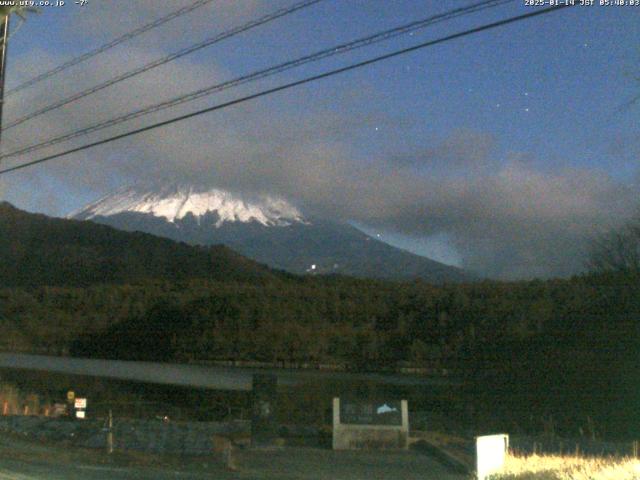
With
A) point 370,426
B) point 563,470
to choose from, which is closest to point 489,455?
point 563,470

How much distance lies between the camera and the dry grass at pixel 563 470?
36.3 feet

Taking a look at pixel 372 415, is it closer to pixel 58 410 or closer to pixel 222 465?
pixel 222 465

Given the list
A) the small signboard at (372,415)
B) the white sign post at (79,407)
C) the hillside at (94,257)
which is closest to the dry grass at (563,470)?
the small signboard at (372,415)

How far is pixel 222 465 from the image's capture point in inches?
656

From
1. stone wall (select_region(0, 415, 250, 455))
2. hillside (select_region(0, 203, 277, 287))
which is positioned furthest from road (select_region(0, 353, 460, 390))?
hillside (select_region(0, 203, 277, 287))

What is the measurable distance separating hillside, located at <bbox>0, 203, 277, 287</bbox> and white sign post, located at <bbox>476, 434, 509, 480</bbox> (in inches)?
2315

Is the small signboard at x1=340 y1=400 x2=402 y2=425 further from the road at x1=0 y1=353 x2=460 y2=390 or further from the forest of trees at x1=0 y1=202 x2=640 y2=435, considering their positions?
the road at x1=0 y1=353 x2=460 y2=390

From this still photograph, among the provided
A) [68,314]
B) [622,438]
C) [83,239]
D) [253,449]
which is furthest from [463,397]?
[83,239]

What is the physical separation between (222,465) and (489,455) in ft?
18.6

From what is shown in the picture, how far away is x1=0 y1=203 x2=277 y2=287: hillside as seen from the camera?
245 feet

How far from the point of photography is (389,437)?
20.2 m

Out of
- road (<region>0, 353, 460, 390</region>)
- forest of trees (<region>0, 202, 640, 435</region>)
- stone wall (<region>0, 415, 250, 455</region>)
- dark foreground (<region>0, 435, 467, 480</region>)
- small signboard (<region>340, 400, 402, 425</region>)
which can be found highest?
forest of trees (<region>0, 202, 640, 435</region>)

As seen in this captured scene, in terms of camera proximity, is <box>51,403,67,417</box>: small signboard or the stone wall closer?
the stone wall

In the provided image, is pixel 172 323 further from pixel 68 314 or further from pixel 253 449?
pixel 253 449
